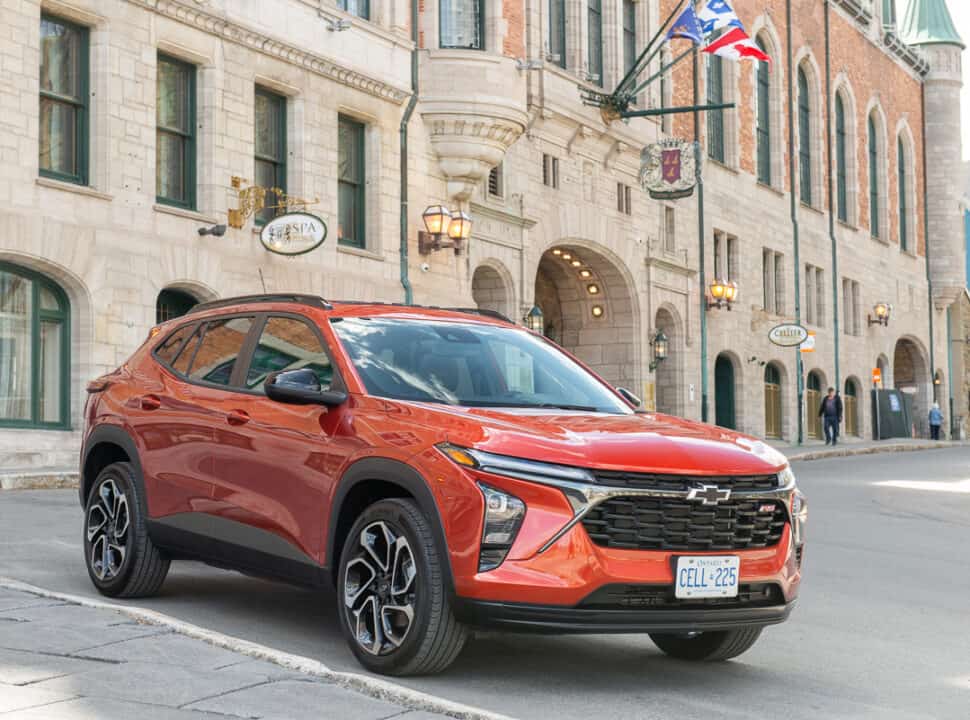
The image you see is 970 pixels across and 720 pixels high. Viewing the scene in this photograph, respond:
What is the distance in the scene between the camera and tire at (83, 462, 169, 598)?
8.09 meters

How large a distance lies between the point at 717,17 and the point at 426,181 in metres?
7.67

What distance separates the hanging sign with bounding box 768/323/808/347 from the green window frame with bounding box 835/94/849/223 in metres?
13.4

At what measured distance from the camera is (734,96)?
1724 inches

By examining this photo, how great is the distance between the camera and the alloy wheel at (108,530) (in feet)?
27.1

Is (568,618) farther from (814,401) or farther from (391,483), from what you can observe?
Answer: (814,401)

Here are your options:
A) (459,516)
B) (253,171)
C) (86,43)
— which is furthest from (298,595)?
(253,171)

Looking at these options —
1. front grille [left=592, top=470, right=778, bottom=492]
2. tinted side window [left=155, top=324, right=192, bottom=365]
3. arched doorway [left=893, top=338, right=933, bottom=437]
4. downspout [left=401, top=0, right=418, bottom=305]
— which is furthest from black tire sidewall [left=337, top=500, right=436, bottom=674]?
arched doorway [left=893, top=338, right=933, bottom=437]

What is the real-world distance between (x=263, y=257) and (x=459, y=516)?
18349mm

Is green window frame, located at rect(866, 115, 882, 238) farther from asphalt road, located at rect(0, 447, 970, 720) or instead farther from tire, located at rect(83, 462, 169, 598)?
tire, located at rect(83, 462, 169, 598)

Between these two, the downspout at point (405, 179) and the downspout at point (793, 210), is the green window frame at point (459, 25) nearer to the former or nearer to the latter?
the downspout at point (405, 179)

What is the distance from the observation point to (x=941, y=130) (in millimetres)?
62500

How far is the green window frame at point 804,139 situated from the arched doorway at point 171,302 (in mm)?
30993

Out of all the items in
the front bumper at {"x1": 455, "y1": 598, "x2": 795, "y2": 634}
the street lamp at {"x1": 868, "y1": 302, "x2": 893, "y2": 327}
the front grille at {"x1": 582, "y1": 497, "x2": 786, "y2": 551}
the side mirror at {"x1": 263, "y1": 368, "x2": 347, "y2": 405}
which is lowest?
the front bumper at {"x1": 455, "y1": 598, "x2": 795, "y2": 634}

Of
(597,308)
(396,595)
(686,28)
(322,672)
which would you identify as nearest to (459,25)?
(686,28)
